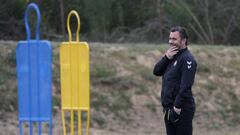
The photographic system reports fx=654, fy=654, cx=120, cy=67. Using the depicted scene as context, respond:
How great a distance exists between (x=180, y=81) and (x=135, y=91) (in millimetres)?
7826

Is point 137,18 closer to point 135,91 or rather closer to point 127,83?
point 127,83

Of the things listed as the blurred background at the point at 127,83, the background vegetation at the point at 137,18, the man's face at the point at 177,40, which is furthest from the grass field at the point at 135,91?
the background vegetation at the point at 137,18

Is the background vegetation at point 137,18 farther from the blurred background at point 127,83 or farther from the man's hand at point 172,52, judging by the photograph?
the man's hand at point 172,52

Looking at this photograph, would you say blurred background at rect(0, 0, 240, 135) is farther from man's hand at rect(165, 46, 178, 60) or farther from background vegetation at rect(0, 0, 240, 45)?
man's hand at rect(165, 46, 178, 60)

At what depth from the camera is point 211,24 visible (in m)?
28.0

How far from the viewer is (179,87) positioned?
761 centimetres

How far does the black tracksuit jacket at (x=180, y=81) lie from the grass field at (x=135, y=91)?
214 inches

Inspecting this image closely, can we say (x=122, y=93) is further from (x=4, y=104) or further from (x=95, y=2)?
(x=95, y=2)

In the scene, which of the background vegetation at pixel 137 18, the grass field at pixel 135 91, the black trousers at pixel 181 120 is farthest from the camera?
the background vegetation at pixel 137 18

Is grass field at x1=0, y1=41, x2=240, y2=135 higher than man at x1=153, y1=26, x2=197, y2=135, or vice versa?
man at x1=153, y1=26, x2=197, y2=135

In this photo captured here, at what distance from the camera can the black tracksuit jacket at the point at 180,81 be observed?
7480 millimetres

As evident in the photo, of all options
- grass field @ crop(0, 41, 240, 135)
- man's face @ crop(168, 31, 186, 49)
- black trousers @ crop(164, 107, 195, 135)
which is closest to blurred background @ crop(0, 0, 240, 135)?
grass field @ crop(0, 41, 240, 135)

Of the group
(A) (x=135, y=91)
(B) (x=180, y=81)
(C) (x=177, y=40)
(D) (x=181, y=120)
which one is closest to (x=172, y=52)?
(C) (x=177, y=40)

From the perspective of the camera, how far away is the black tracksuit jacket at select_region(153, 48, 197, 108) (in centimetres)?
748
